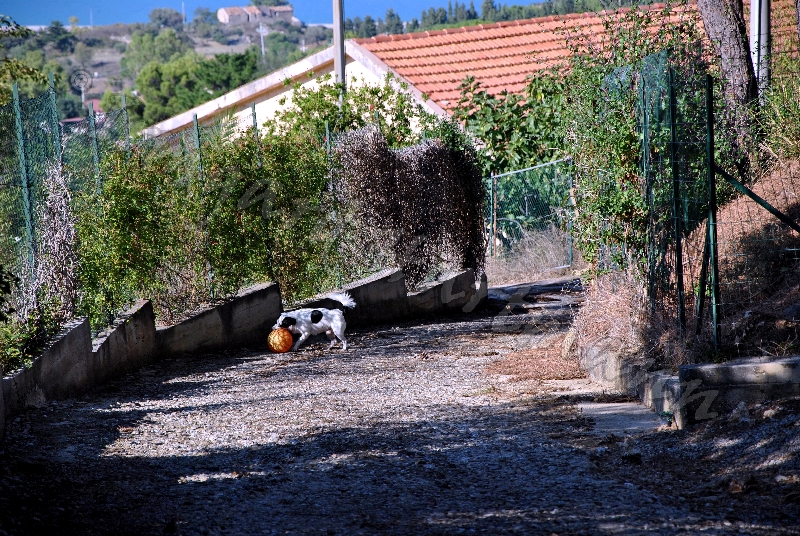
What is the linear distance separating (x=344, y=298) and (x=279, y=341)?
118 centimetres

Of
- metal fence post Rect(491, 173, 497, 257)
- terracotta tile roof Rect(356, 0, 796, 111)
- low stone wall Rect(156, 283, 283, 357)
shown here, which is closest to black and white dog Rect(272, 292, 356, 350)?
low stone wall Rect(156, 283, 283, 357)

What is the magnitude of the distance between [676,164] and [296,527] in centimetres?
382

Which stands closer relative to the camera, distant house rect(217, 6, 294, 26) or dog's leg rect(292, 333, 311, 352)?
dog's leg rect(292, 333, 311, 352)

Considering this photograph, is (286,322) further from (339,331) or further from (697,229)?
(697,229)

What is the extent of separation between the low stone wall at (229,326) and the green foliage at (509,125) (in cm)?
898

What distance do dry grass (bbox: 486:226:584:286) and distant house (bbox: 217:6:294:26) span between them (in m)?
139

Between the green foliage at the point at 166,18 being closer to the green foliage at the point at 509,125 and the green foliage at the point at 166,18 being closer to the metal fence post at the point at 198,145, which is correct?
the green foliage at the point at 509,125

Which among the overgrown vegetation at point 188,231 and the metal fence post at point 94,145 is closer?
the overgrown vegetation at point 188,231

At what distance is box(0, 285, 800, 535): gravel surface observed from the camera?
427cm

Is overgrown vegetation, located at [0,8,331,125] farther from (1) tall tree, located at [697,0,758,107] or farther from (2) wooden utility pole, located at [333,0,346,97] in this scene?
(1) tall tree, located at [697,0,758,107]

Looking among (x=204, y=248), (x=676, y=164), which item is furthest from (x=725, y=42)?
(x=204, y=248)

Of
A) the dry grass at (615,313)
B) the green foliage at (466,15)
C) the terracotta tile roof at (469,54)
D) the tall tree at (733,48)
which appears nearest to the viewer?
the dry grass at (615,313)

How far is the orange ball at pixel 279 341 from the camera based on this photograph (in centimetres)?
953

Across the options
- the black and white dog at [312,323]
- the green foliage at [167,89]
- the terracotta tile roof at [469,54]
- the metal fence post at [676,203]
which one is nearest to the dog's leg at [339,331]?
the black and white dog at [312,323]
